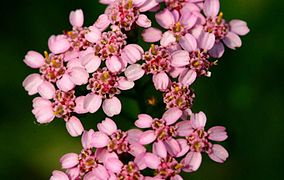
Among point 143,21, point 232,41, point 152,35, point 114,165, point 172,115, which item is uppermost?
point 143,21

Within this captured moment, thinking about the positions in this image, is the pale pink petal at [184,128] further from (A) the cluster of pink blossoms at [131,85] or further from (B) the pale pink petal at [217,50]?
(B) the pale pink petal at [217,50]

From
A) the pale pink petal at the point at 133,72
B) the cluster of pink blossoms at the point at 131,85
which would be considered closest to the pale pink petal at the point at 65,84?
the cluster of pink blossoms at the point at 131,85

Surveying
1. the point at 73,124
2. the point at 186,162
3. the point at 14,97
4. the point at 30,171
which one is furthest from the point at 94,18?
the point at 186,162

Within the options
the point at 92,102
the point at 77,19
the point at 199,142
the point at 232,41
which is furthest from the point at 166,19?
the point at 199,142

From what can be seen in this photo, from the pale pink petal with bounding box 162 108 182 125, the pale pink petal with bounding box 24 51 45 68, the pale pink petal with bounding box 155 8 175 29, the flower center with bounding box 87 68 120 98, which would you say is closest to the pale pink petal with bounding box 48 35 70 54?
the pale pink petal with bounding box 24 51 45 68

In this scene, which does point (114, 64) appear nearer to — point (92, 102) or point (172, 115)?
point (92, 102)

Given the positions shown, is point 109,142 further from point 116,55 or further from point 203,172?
point 203,172
